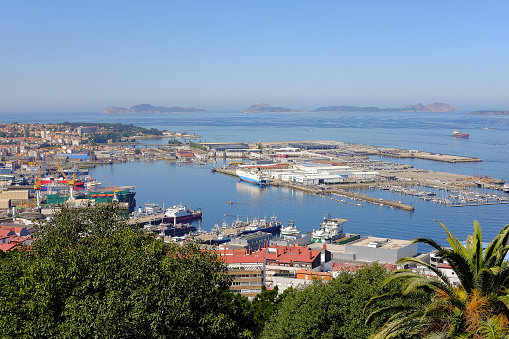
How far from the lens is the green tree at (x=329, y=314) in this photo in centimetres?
480

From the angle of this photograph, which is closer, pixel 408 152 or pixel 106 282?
pixel 106 282

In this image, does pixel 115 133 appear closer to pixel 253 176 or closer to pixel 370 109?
pixel 253 176

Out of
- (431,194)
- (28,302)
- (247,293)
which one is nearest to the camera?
(28,302)

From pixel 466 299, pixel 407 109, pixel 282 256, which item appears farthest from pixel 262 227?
pixel 407 109

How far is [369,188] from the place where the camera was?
Result: 26609 millimetres

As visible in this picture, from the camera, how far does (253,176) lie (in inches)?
1123

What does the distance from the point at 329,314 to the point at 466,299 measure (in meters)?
2.60

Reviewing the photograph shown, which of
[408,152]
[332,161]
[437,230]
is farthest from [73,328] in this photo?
[408,152]

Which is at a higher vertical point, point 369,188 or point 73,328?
point 73,328

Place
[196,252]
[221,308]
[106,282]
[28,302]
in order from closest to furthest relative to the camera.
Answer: [28,302], [106,282], [221,308], [196,252]

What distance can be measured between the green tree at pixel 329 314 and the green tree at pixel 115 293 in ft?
2.55

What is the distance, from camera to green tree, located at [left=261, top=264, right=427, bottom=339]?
4805mm

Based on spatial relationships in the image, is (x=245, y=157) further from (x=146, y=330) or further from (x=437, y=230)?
(x=146, y=330)

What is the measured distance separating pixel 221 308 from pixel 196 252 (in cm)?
53
